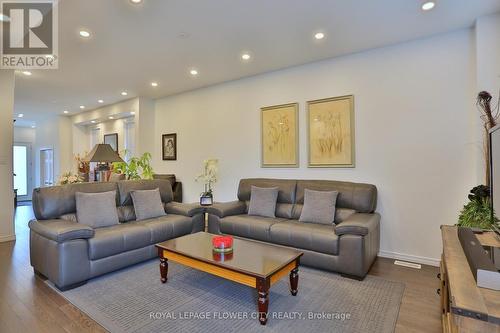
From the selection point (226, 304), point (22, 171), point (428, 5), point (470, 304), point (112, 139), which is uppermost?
point (428, 5)

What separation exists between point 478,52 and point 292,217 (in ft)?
9.61

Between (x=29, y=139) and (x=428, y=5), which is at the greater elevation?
(x=428, y=5)

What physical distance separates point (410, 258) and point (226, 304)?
2523 millimetres

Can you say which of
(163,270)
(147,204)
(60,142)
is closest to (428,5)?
(163,270)

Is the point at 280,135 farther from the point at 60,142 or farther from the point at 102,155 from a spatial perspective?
the point at 60,142

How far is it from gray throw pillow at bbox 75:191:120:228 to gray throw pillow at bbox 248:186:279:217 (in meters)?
1.91

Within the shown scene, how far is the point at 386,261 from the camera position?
340cm

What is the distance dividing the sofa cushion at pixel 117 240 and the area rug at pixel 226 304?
29 cm

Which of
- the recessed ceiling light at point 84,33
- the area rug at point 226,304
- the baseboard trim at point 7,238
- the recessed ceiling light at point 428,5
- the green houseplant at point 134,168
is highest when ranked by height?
the recessed ceiling light at point 84,33

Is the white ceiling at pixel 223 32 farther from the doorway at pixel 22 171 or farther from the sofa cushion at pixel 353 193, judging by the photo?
the doorway at pixel 22 171

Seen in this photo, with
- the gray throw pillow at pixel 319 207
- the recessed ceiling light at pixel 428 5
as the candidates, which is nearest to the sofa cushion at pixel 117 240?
the gray throw pillow at pixel 319 207

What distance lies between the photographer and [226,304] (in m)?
2.32

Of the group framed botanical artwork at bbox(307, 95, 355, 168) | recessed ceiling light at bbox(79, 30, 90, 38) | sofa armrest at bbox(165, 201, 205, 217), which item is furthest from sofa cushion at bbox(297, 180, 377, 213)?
recessed ceiling light at bbox(79, 30, 90, 38)

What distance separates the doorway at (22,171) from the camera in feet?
32.0
